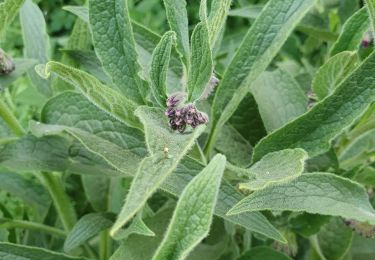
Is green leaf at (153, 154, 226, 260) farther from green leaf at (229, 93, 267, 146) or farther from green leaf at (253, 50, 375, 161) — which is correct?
green leaf at (229, 93, 267, 146)

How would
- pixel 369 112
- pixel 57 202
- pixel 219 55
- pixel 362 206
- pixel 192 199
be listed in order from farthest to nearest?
pixel 219 55, pixel 57 202, pixel 369 112, pixel 362 206, pixel 192 199

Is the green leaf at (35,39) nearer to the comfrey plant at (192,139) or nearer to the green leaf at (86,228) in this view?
the comfrey plant at (192,139)

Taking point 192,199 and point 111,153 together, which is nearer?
point 192,199

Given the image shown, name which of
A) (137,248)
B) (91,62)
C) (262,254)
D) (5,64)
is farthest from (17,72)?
(262,254)

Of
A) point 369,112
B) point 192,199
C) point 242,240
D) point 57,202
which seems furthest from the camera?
point 242,240

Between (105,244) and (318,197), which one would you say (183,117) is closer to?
(318,197)

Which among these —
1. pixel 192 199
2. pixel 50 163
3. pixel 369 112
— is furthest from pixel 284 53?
pixel 192 199

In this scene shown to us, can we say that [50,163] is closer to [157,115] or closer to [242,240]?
[157,115]
